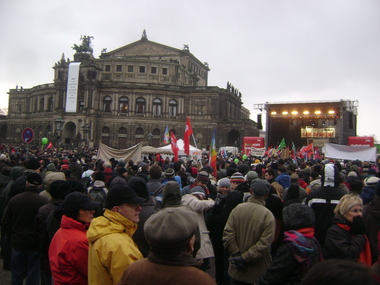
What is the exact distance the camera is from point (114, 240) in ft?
9.79

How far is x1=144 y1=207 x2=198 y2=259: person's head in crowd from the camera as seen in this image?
2.26 m

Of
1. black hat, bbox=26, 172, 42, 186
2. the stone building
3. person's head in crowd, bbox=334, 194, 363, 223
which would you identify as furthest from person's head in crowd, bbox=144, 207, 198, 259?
the stone building

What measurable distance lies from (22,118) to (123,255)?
68.4 m

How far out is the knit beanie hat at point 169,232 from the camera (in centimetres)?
226

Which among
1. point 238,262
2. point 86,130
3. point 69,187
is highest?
point 86,130

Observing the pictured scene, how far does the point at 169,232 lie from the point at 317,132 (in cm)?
4409

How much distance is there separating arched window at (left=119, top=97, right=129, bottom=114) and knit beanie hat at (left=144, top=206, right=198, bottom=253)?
54.1 m

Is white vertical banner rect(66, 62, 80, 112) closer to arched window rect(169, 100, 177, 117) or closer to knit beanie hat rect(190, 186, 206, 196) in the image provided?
arched window rect(169, 100, 177, 117)

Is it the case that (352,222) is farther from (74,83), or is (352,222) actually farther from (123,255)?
(74,83)

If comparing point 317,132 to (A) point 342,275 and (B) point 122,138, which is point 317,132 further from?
(A) point 342,275

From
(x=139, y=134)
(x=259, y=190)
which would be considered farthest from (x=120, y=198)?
(x=139, y=134)

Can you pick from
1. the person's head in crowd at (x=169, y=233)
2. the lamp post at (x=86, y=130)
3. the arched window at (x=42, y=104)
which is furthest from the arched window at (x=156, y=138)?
the person's head in crowd at (x=169, y=233)

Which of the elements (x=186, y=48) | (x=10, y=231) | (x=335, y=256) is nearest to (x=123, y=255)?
(x=335, y=256)

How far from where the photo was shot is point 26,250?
18.5 feet
